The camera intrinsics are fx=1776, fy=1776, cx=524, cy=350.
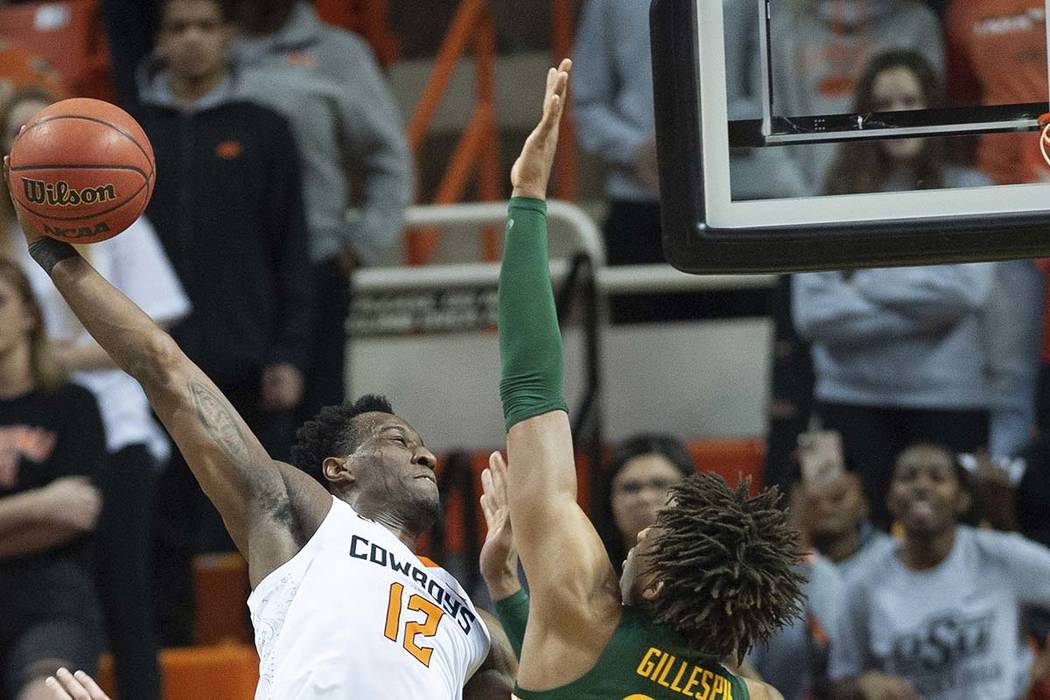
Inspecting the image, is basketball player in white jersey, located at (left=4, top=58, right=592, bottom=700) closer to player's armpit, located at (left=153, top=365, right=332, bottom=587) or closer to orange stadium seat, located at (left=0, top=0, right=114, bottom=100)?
player's armpit, located at (left=153, top=365, right=332, bottom=587)

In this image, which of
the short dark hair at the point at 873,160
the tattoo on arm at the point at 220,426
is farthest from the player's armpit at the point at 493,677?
the short dark hair at the point at 873,160

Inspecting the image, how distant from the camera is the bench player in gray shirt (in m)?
6.26

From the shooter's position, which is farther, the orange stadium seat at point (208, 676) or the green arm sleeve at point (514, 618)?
the orange stadium seat at point (208, 676)

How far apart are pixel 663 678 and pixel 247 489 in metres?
1.04

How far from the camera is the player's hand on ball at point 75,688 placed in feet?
12.6

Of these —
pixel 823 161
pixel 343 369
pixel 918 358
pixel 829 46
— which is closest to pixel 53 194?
pixel 823 161

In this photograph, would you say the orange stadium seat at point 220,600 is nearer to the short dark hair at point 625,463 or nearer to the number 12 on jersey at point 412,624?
the short dark hair at point 625,463

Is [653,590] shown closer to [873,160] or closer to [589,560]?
[589,560]

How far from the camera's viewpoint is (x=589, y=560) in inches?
150

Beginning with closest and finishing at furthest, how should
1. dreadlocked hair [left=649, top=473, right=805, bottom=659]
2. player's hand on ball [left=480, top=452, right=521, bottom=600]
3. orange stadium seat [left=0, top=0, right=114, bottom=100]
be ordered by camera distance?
dreadlocked hair [left=649, top=473, right=805, bottom=659] < player's hand on ball [left=480, top=452, right=521, bottom=600] < orange stadium seat [left=0, top=0, right=114, bottom=100]

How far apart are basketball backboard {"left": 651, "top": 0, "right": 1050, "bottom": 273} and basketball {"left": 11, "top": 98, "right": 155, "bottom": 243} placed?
48.7 inches

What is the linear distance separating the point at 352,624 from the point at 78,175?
1185mm

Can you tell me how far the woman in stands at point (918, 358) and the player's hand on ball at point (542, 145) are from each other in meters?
2.87

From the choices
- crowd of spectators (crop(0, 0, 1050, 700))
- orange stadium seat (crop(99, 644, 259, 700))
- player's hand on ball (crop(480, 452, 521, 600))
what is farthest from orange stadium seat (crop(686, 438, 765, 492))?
player's hand on ball (crop(480, 452, 521, 600))
